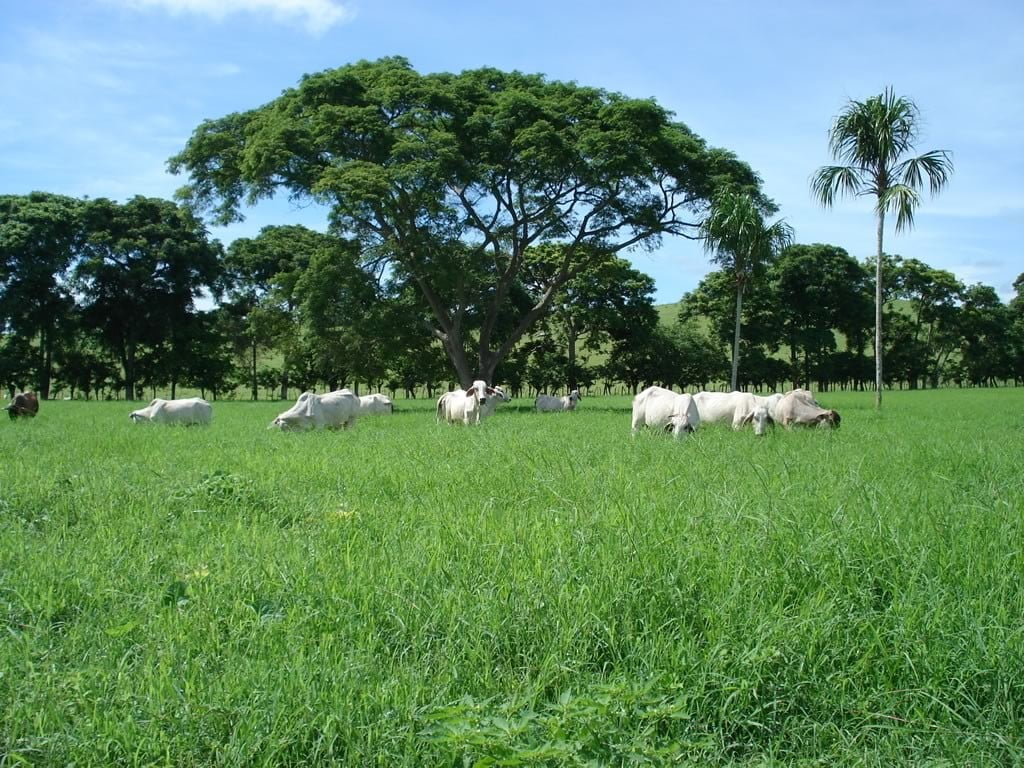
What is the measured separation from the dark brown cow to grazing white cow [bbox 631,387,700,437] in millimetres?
15083

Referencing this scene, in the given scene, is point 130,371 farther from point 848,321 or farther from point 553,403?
point 848,321

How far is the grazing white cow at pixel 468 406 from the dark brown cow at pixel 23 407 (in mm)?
10221

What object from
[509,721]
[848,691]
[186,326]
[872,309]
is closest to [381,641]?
[509,721]

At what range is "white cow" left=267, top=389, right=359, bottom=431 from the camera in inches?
652

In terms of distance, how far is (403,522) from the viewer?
571 cm

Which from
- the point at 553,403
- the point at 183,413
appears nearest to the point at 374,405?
the point at 183,413

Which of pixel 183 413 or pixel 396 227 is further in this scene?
pixel 396 227

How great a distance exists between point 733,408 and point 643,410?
310 cm

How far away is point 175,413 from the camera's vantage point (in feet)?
62.2

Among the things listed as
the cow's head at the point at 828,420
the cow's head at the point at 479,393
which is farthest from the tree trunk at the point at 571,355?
the cow's head at the point at 828,420

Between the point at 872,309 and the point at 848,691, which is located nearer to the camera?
the point at 848,691

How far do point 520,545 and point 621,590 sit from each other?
989 mm

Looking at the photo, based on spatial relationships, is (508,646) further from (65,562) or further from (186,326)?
(186,326)

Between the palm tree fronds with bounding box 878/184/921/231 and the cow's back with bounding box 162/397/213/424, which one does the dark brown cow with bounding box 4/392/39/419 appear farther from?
the palm tree fronds with bounding box 878/184/921/231
